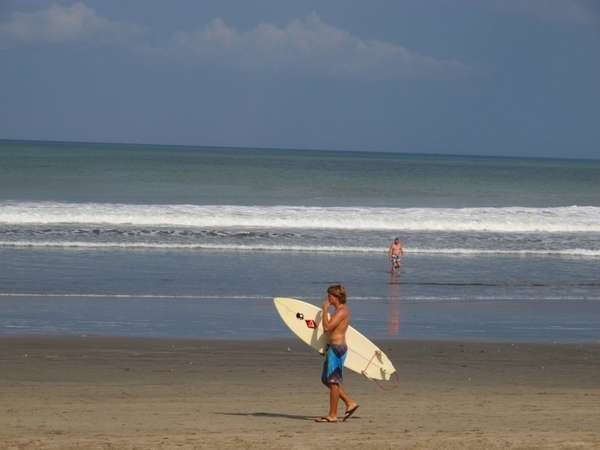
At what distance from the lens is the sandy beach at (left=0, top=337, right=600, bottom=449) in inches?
328

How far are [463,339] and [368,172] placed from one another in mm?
71342

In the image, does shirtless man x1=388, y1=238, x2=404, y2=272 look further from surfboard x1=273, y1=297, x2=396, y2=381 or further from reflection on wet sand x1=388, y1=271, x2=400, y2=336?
surfboard x1=273, y1=297, x2=396, y2=381

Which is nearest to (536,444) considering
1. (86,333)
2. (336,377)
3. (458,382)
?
(336,377)

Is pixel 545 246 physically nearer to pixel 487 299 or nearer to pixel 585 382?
pixel 487 299

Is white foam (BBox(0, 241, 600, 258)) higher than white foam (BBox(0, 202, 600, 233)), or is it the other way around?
white foam (BBox(0, 202, 600, 233))

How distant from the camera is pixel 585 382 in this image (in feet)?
38.1

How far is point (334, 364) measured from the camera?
9234mm

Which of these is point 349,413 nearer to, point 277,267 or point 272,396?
point 272,396

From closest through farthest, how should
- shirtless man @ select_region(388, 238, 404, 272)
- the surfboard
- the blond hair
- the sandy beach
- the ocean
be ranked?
the sandy beach → the blond hair → the surfboard → the ocean → shirtless man @ select_region(388, 238, 404, 272)

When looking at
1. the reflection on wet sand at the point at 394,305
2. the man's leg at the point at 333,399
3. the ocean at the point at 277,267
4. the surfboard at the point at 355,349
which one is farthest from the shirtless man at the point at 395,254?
the man's leg at the point at 333,399

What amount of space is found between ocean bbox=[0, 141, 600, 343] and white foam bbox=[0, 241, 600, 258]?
2.3 inches

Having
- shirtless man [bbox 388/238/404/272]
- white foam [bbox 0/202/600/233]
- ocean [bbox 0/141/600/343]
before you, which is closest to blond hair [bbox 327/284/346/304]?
ocean [bbox 0/141/600/343]

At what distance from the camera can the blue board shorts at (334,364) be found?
362 inches

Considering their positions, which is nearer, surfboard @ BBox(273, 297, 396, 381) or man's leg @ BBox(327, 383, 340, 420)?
man's leg @ BBox(327, 383, 340, 420)
